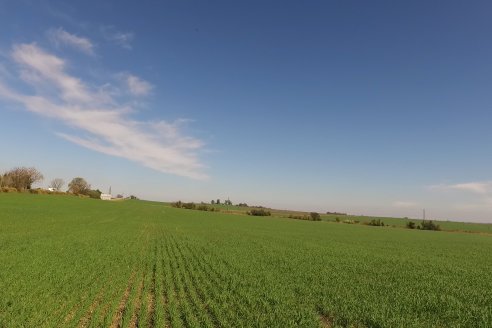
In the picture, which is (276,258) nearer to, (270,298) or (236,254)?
(236,254)

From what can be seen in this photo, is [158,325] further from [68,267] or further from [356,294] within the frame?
[68,267]

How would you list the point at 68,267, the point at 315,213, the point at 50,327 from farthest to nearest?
the point at 315,213, the point at 68,267, the point at 50,327

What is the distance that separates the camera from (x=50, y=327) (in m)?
9.70

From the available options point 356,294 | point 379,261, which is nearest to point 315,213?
point 379,261

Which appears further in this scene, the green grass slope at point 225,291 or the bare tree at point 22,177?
the bare tree at point 22,177

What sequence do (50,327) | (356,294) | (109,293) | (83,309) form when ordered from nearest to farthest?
1. (50,327)
2. (83,309)
3. (109,293)
4. (356,294)

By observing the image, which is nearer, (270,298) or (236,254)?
(270,298)

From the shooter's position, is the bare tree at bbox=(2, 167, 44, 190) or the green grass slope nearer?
the green grass slope

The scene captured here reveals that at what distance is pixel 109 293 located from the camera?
13.5m

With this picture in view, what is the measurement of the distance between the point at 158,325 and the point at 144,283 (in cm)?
591

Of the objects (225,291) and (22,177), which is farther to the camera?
(22,177)

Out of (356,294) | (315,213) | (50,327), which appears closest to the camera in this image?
(50,327)

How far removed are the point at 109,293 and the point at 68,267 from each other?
5.60 metres

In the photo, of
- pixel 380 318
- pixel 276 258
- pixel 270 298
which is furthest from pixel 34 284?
pixel 276 258
